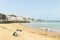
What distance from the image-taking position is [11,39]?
537 inches

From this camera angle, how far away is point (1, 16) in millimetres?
61719

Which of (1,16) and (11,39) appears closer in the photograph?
(11,39)

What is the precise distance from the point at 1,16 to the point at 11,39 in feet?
162
